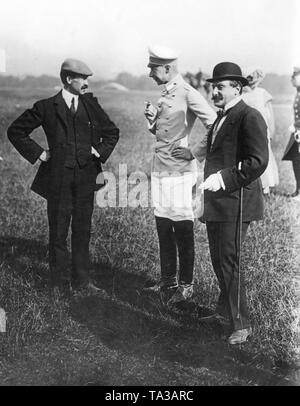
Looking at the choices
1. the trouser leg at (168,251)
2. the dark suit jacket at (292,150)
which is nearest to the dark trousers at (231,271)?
the trouser leg at (168,251)

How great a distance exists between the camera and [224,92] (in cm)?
376

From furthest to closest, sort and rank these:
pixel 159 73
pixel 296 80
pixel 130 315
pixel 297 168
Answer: pixel 297 168 → pixel 296 80 → pixel 159 73 → pixel 130 315

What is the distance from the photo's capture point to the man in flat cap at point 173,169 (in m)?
4.50

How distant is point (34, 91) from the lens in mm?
9102

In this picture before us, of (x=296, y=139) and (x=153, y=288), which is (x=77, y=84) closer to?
(x=153, y=288)

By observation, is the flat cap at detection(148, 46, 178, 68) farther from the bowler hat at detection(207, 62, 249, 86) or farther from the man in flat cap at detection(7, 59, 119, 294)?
the bowler hat at detection(207, 62, 249, 86)

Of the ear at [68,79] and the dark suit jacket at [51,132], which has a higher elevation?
the ear at [68,79]

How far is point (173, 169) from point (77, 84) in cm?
106

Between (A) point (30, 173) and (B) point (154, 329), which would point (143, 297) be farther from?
(A) point (30, 173)

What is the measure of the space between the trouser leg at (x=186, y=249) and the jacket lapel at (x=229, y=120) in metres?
1.07

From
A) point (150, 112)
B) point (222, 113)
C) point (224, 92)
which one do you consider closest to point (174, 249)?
point (150, 112)

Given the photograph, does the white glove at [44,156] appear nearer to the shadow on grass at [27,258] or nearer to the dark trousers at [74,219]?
the dark trousers at [74,219]

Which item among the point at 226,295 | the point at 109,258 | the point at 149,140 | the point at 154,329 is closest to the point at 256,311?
the point at 226,295
